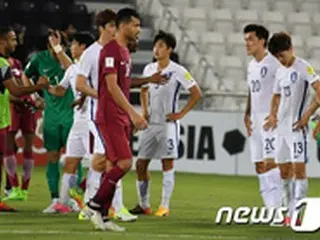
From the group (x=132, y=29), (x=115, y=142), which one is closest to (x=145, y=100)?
(x=132, y=29)

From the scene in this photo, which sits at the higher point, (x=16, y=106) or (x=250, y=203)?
(x=16, y=106)

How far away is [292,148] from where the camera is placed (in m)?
12.7

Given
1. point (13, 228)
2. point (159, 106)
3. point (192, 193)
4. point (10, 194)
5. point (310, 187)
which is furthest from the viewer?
point (310, 187)

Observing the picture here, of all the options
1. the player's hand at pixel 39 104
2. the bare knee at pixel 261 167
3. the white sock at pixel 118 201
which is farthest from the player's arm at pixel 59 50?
the bare knee at pixel 261 167

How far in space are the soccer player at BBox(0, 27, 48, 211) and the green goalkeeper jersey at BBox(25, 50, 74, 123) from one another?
0.39 metres

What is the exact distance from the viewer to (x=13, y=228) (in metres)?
12.0

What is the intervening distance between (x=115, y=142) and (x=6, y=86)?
8.29 feet

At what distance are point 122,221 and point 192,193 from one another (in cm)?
492

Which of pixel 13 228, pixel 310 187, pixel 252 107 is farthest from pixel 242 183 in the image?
pixel 13 228

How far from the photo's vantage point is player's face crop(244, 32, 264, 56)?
43.4ft

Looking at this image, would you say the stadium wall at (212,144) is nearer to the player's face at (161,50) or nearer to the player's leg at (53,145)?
the player's leg at (53,145)

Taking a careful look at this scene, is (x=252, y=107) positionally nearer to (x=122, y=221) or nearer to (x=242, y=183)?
(x=122, y=221)

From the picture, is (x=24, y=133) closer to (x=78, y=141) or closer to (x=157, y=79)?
(x=78, y=141)

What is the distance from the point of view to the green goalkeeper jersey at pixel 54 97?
14.6 meters
